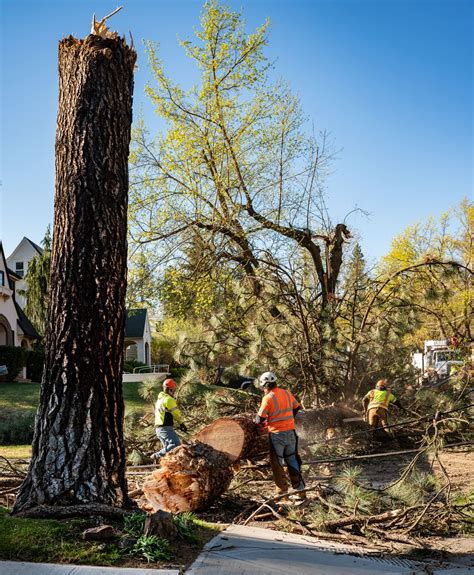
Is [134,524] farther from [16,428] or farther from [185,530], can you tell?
[16,428]

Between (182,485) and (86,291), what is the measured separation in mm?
2862

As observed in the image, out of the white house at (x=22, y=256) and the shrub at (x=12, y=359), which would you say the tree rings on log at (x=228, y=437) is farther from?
the white house at (x=22, y=256)

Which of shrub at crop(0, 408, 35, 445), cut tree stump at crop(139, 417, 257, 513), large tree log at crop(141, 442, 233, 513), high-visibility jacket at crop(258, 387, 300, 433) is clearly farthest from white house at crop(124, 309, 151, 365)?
large tree log at crop(141, 442, 233, 513)

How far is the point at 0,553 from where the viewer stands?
4.71 meters

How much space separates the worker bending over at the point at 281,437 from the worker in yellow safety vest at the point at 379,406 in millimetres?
4119

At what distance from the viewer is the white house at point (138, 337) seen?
146 feet

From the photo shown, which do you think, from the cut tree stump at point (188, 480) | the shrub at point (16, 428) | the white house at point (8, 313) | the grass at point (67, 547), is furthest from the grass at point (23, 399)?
the grass at point (67, 547)

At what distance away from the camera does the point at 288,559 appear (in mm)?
5031

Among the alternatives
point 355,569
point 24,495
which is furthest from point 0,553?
point 355,569

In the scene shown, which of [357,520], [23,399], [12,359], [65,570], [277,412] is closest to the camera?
[65,570]

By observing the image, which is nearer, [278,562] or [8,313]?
[278,562]

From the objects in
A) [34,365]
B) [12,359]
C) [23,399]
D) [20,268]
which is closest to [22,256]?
[20,268]

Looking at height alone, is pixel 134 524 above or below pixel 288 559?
above

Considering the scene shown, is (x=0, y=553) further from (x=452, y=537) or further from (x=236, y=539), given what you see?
(x=452, y=537)
